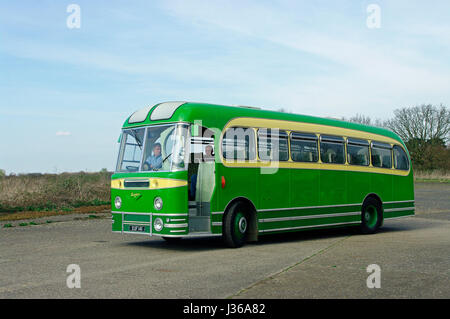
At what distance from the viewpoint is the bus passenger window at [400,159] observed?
59.8 ft

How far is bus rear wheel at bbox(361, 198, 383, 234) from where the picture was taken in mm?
16734

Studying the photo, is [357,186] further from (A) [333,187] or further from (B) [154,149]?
(B) [154,149]

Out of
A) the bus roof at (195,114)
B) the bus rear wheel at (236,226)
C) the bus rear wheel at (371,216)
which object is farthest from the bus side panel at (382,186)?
the bus rear wheel at (236,226)

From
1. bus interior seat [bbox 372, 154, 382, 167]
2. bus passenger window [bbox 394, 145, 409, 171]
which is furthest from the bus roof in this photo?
bus passenger window [bbox 394, 145, 409, 171]

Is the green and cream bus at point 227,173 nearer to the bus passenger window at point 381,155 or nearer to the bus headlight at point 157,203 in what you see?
the bus headlight at point 157,203

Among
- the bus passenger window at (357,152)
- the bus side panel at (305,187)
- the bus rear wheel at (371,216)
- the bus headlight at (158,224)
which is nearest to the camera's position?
the bus headlight at (158,224)

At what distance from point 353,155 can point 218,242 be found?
16.7 ft

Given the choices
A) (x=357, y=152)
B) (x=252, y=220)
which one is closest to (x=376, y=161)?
(x=357, y=152)

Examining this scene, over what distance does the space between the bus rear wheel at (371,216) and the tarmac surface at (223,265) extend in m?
0.70

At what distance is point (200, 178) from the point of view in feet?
40.2

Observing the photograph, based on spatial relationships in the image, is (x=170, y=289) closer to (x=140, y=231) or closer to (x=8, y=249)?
(x=140, y=231)

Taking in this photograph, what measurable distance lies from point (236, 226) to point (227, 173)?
4.10 ft

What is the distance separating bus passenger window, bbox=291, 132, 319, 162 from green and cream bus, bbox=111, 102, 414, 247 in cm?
3
